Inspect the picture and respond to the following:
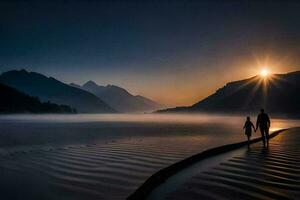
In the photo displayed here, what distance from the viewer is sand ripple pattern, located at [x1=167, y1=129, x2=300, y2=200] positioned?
27.8 feet

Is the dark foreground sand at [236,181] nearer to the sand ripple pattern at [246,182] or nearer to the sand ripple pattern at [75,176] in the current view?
the sand ripple pattern at [246,182]

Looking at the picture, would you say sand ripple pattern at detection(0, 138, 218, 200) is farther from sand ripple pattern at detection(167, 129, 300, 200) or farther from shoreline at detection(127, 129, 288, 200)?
sand ripple pattern at detection(167, 129, 300, 200)

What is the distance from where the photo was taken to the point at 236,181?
33.2 ft

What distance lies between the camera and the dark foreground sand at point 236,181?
8531 millimetres

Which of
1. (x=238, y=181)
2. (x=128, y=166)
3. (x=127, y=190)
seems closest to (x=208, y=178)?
(x=238, y=181)

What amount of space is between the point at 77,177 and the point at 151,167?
11.3 feet

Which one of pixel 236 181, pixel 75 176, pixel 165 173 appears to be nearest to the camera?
pixel 236 181

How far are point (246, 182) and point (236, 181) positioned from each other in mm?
335

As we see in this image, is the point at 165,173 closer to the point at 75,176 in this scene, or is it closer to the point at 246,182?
the point at 246,182

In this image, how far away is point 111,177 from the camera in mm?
11297

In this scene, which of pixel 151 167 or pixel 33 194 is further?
pixel 151 167

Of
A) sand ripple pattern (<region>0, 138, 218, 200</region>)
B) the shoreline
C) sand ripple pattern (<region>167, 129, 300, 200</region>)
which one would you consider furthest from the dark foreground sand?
sand ripple pattern (<region>0, 138, 218, 200</region>)

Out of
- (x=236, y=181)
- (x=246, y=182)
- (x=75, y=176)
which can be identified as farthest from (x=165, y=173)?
(x=75, y=176)

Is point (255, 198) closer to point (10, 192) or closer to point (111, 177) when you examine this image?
point (111, 177)
